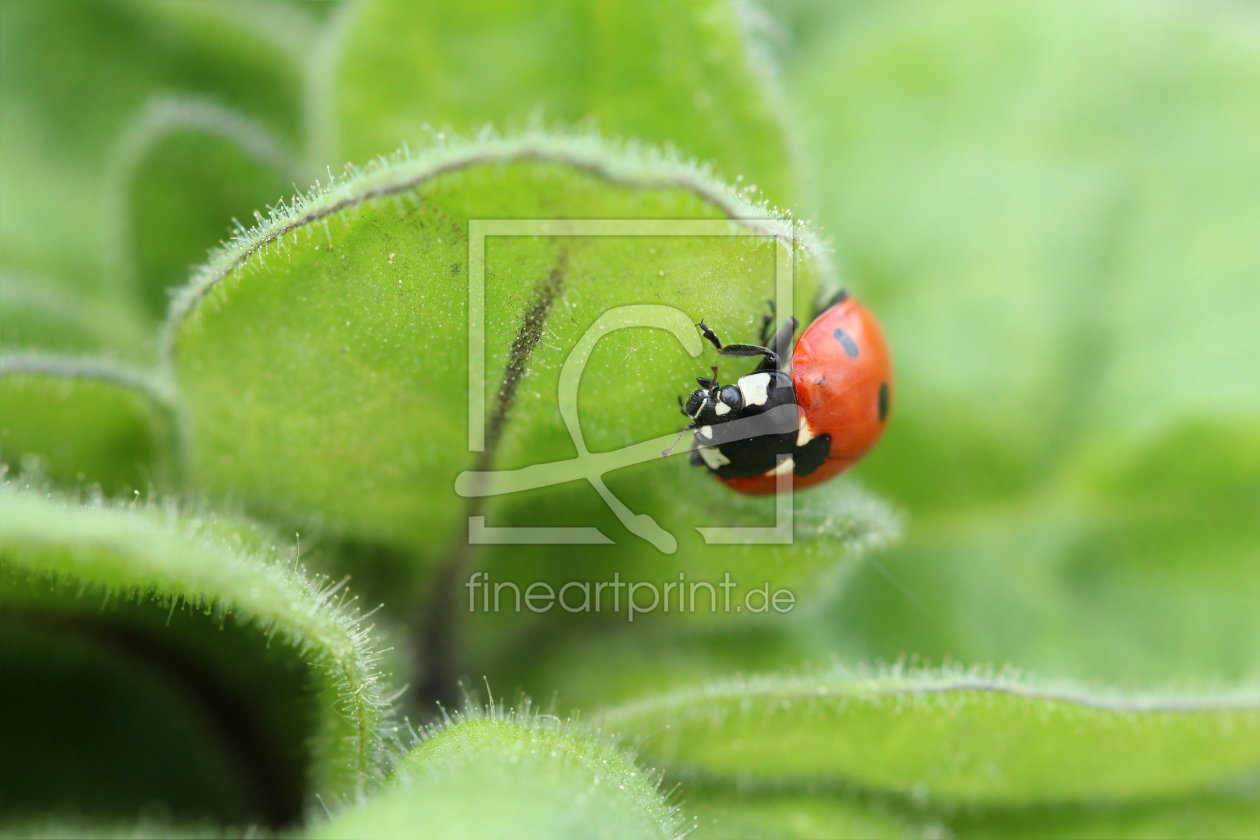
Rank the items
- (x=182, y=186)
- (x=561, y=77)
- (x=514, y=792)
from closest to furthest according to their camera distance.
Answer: (x=514, y=792) < (x=561, y=77) < (x=182, y=186)

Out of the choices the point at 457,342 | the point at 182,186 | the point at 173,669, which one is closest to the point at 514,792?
the point at 457,342

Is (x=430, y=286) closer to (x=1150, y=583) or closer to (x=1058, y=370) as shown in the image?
(x=1058, y=370)

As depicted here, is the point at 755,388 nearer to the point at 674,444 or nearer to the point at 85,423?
the point at 674,444

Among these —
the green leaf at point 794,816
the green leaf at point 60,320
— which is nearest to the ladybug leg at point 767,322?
the green leaf at point 794,816

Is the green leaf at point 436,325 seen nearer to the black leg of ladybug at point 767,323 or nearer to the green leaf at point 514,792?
the black leg of ladybug at point 767,323

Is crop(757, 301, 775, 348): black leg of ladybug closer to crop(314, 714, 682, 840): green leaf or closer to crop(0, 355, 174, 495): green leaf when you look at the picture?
crop(314, 714, 682, 840): green leaf

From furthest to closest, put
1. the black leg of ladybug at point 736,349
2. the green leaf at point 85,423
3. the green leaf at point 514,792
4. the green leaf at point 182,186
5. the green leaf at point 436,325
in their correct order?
the green leaf at point 182,186, the green leaf at point 85,423, the black leg of ladybug at point 736,349, the green leaf at point 436,325, the green leaf at point 514,792

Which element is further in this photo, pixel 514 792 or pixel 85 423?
pixel 85 423

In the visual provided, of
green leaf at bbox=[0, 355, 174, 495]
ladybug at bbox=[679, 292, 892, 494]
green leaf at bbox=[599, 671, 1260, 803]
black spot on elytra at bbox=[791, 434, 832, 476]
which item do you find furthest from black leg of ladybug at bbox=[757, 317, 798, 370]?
green leaf at bbox=[0, 355, 174, 495]
